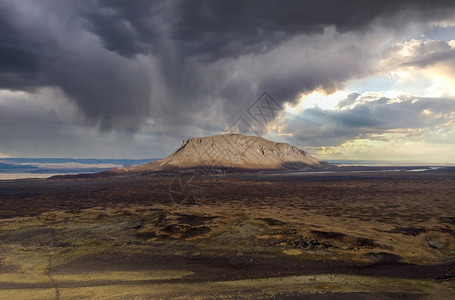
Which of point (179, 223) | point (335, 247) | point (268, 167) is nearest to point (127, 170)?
point (268, 167)

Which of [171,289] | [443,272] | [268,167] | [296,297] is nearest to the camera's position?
[296,297]

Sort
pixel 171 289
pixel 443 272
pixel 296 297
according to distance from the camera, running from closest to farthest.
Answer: pixel 296 297
pixel 171 289
pixel 443 272

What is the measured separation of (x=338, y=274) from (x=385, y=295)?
2022 mm

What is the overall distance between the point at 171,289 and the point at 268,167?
18960 cm

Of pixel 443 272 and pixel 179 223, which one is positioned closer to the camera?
pixel 443 272

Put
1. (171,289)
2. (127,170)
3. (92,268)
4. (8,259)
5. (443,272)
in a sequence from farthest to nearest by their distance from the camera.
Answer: (127,170) → (8,259) → (92,268) → (443,272) → (171,289)

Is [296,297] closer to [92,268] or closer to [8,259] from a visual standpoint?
[92,268]

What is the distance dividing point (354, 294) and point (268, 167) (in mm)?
189136

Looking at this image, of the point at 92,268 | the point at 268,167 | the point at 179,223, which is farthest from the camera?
the point at 268,167

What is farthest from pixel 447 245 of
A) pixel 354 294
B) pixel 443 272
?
pixel 354 294

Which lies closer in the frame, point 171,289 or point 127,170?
point 171,289

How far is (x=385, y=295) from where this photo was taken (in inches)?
349

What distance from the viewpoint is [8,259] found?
13406 mm

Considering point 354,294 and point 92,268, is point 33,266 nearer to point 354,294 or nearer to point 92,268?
point 92,268
